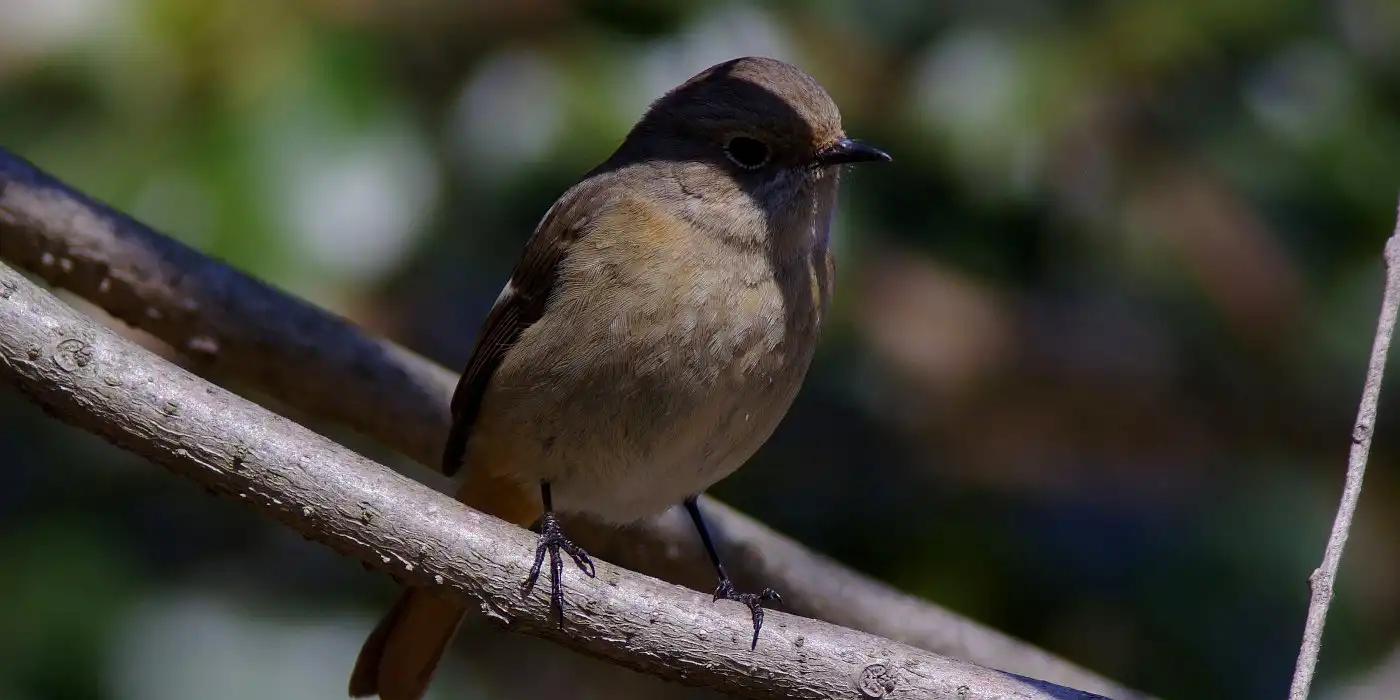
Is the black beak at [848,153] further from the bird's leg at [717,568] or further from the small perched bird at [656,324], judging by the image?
the bird's leg at [717,568]

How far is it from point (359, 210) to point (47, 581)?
4.31 feet

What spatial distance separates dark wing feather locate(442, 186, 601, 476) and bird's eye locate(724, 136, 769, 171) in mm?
352

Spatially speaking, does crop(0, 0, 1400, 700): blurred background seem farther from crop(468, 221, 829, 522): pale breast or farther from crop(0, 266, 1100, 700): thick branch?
crop(0, 266, 1100, 700): thick branch

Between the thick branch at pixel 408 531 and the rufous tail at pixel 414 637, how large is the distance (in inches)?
37.2

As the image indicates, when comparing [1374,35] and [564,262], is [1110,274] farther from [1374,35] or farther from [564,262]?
[564,262]

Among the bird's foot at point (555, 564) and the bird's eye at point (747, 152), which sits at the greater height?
the bird's eye at point (747, 152)

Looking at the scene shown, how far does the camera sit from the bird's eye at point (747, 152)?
360 cm

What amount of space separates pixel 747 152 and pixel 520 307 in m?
0.67

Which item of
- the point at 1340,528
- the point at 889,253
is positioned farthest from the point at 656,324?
the point at 1340,528

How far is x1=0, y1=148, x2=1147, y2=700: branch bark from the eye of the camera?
3.70m

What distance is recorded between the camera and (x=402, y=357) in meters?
3.90

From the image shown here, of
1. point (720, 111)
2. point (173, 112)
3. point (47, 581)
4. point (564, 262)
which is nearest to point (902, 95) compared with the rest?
point (720, 111)

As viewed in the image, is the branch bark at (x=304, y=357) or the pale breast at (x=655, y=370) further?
the branch bark at (x=304, y=357)

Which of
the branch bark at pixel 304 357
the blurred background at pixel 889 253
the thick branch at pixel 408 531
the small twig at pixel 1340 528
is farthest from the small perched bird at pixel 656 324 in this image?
the small twig at pixel 1340 528
